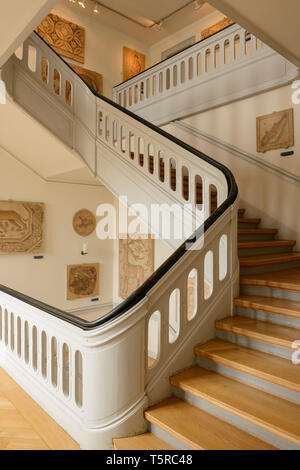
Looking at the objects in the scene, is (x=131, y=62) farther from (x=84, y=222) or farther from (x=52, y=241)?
(x=52, y=241)

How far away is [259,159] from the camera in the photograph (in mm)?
4918

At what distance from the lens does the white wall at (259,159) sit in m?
4.53

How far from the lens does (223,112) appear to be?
5.42 meters

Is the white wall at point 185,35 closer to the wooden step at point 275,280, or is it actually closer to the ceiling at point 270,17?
the ceiling at point 270,17

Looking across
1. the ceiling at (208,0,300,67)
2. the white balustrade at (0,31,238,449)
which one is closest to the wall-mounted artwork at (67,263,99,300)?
the white balustrade at (0,31,238,449)

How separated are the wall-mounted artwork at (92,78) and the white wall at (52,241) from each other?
8.54 ft

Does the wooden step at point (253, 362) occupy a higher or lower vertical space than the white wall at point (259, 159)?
lower

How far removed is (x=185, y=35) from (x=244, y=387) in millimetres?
8255

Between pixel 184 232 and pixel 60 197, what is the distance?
3.62 meters

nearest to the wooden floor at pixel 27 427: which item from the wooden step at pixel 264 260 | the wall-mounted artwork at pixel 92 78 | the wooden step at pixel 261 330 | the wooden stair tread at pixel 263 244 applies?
the wooden step at pixel 261 330

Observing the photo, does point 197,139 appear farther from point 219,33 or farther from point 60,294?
point 60,294

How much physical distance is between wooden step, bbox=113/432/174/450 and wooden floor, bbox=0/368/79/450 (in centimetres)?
42

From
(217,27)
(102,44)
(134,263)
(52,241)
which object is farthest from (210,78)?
(52,241)

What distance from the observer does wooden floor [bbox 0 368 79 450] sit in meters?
2.36
